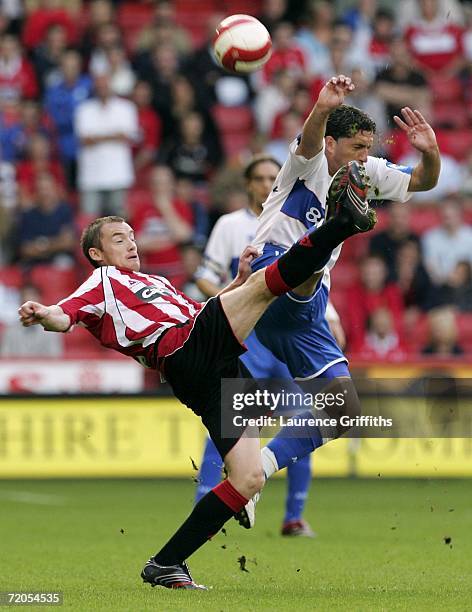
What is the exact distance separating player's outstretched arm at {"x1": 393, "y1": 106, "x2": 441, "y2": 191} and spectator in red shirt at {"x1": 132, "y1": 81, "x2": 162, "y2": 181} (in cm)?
882

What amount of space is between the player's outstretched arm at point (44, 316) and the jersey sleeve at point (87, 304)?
7 cm

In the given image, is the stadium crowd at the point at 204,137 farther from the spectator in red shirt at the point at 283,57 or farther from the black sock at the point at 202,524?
the black sock at the point at 202,524

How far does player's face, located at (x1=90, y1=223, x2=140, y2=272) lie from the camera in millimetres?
6586

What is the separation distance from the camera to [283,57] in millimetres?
16266

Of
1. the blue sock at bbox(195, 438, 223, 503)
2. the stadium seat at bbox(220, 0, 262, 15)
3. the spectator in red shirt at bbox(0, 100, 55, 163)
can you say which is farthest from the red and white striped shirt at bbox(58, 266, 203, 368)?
the stadium seat at bbox(220, 0, 262, 15)

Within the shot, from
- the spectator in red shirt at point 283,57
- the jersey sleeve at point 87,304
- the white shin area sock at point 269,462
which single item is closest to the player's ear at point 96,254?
the jersey sleeve at point 87,304

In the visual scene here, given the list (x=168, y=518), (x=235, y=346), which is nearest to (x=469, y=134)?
(x=168, y=518)

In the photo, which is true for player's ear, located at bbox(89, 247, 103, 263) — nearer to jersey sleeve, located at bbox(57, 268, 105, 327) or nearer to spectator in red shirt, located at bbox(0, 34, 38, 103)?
jersey sleeve, located at bbox(57, 268, 105, 327)

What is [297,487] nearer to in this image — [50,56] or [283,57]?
[283,57]

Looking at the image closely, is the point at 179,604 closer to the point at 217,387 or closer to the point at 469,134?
the point at 217,387

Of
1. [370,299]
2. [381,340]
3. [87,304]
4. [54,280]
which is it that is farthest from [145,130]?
[87,304]

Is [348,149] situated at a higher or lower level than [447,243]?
lower

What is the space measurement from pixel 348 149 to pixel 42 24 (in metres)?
10.6

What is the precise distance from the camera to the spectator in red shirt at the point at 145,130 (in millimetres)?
15680
